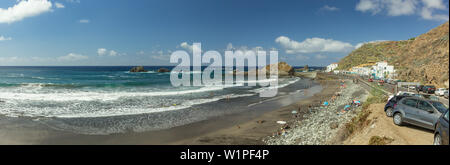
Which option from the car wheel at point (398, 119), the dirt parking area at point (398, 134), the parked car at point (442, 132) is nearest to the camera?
the parked car at point (442, 132)

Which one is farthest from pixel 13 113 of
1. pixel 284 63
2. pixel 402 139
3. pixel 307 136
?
pixel 284 63

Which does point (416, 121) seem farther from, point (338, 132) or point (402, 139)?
point (338, 132)

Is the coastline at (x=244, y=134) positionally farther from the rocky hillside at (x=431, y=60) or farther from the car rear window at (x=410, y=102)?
the rocky hillside at (x=431, y=60)

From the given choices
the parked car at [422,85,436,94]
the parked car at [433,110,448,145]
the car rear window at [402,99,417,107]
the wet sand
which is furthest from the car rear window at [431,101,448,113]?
the parked car at [422,85,436,94]

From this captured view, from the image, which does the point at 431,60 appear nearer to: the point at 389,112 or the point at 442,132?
the point at 389,112

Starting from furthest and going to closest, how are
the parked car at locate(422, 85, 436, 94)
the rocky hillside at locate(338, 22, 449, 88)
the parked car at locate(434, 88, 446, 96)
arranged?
the parked car at locate(422, 85, 436, 94) < the rocky hillside at locate(338, 22, 449, 88) < the parked car at locate(434, 88, 446, 96)

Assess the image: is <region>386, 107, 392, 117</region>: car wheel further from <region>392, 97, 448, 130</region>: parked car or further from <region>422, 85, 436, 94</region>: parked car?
<region>422, 85, 436, 94</region>: parked car

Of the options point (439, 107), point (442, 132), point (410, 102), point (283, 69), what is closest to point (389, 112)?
point (410, 102)

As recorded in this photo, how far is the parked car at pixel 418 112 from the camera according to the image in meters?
7.77

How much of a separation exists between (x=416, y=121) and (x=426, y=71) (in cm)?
2589

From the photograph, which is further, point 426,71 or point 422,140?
point 426,71

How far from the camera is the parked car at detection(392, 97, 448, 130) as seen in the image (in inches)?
306

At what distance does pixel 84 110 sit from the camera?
18.6 meters

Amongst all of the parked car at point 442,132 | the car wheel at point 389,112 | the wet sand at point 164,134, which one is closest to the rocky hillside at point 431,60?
the car wheel at point 389,112
